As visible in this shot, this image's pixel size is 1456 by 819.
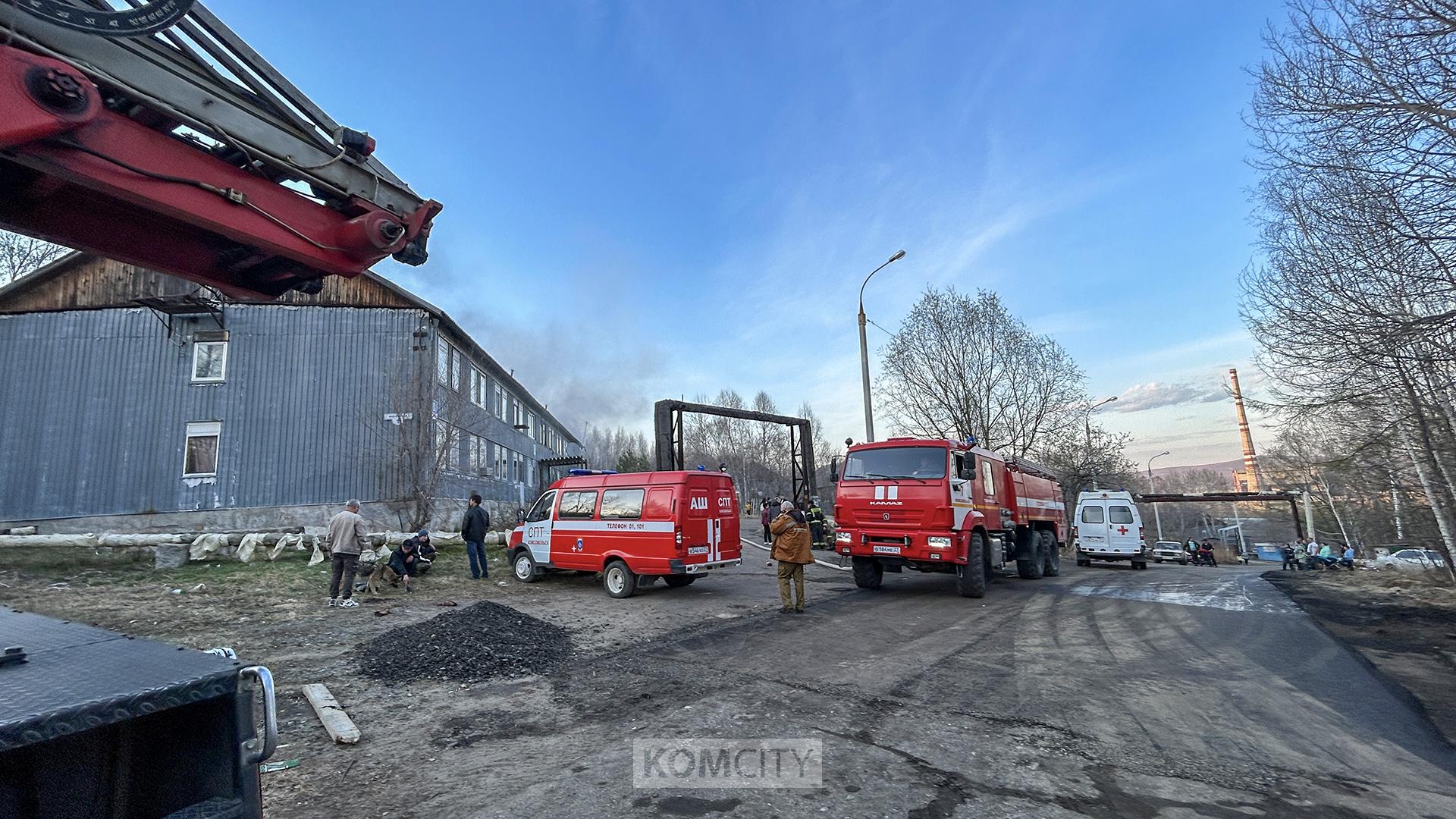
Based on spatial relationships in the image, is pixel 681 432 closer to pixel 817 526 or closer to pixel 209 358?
pixel 817 526

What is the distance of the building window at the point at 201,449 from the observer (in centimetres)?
2006

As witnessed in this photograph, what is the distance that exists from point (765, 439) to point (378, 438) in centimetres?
4786

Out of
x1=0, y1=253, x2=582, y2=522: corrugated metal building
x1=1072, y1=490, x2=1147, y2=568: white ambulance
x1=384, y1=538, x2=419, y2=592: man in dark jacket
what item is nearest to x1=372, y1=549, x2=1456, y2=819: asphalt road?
x1=384, y1=538, x2=419, y2=592: man in dark jacket

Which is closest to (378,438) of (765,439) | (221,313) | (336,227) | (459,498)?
(459,498)

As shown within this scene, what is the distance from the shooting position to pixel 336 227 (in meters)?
4.77

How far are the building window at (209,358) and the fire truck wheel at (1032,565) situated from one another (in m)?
24.0

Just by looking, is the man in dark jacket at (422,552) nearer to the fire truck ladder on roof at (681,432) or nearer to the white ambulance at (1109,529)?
the fire truck ladder on roof at (681,432)

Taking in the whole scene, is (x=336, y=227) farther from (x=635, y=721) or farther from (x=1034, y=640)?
(x=1034, y=640)

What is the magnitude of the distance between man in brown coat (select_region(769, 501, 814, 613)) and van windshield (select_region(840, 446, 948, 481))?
253 cm

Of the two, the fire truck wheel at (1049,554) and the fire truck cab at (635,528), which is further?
the fire truck wheel at (1049,554)

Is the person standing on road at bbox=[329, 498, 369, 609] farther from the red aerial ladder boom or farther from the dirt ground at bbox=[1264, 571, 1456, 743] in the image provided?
the dirt ground at bbox=[1264, 571, 1456, 743]

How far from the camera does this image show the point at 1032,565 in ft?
57.0

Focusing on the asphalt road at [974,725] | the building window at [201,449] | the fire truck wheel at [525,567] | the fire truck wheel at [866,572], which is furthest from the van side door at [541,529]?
the building window at [201,449]

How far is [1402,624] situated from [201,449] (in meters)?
27.7
